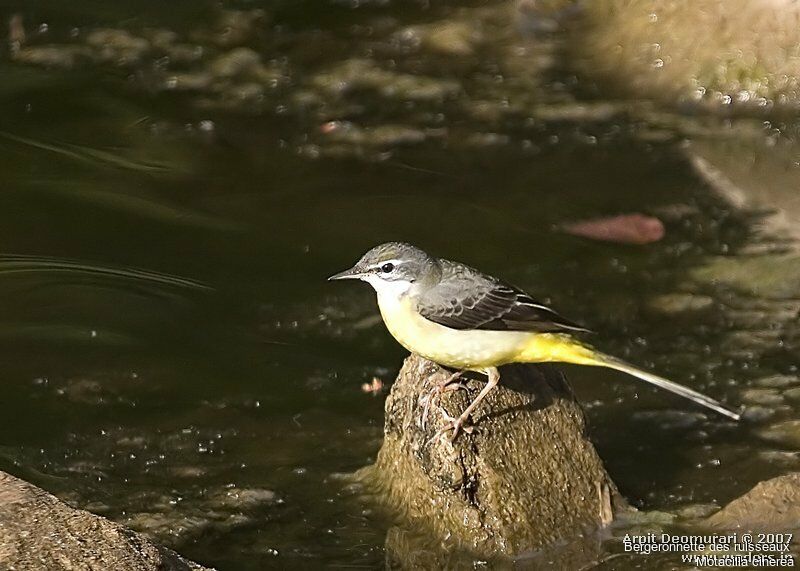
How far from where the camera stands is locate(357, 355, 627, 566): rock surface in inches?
243

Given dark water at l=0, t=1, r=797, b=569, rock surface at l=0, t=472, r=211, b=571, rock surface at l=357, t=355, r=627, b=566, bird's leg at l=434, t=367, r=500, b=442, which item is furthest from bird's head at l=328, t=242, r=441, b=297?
rock surface at l=0, t=472, r=211, b=571

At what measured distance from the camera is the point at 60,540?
4.61m

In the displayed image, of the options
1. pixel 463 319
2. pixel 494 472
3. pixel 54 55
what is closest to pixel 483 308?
pixel 463 319

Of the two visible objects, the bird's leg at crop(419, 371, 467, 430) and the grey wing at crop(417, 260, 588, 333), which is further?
the grey wing at crop(417, 260, 588, 333)

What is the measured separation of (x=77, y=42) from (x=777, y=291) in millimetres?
5912

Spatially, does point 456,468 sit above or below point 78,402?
above

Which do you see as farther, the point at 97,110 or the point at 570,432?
the point at 97,110

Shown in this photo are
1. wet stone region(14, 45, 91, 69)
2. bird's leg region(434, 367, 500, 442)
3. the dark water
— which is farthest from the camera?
wet stone region(14, 45, 91, 69)

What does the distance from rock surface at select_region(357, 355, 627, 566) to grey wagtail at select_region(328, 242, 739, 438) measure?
11cm

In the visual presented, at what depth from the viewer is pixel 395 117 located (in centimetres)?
1087

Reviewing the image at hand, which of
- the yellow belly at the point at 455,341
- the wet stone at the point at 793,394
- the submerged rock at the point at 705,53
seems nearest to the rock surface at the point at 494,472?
the yellow belly at the point at 455,341

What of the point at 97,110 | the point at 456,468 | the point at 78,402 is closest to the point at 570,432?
the point at 456,468

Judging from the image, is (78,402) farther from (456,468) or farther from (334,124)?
(334,124)

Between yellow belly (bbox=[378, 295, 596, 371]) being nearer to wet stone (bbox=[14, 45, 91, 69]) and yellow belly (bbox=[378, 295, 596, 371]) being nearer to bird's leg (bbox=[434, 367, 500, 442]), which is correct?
bird's leg (bbox=[434, 367, 500, 442])
